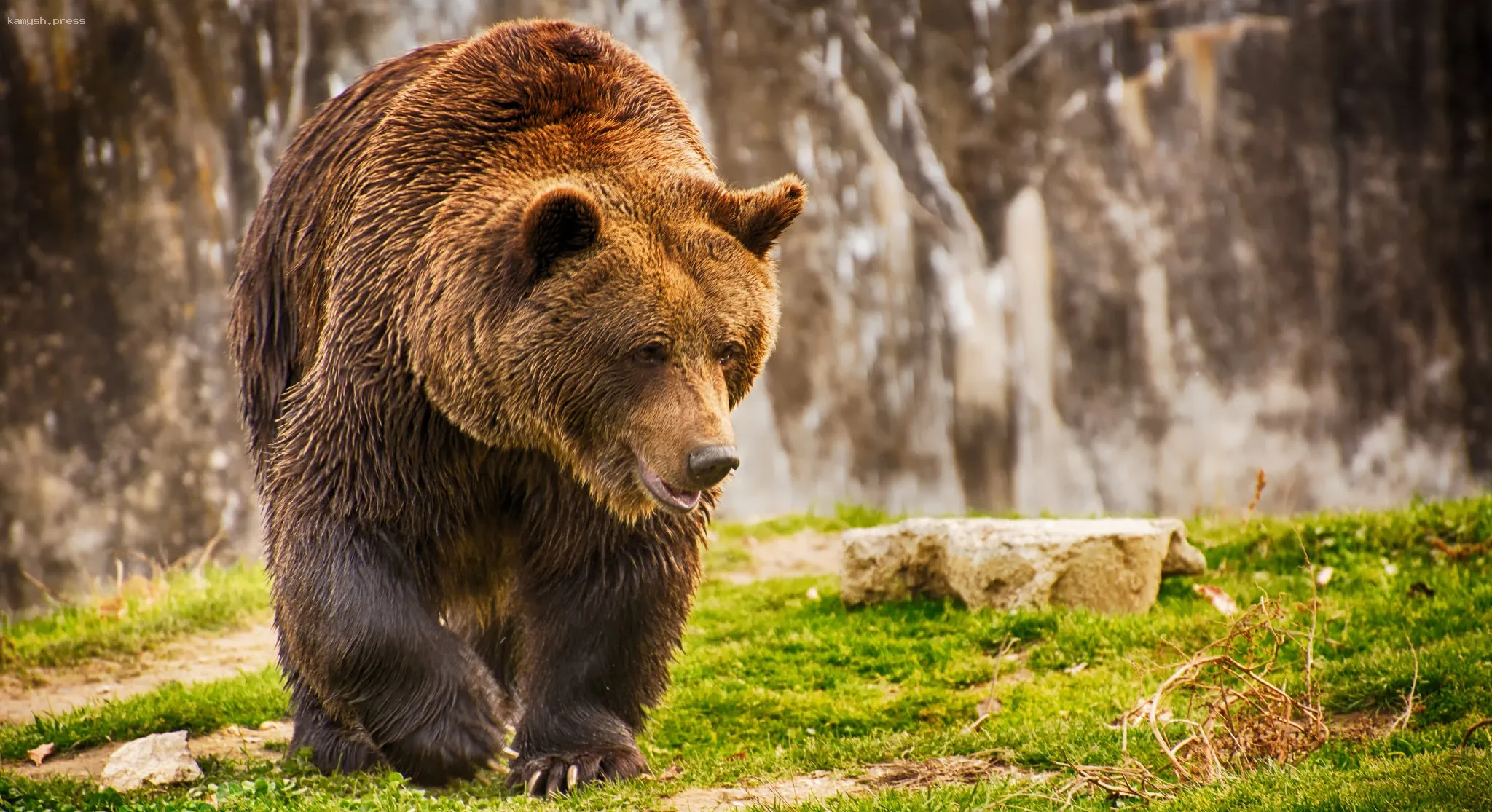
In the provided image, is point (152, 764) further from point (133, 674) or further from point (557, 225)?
point (557, 225)

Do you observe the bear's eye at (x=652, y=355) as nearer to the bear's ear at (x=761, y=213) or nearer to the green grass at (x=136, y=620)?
the bear's ear at (x=761, y=213)

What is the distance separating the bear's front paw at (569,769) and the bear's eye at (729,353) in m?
1.50

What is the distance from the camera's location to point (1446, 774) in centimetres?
401

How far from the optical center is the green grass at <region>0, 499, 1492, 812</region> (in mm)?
4584

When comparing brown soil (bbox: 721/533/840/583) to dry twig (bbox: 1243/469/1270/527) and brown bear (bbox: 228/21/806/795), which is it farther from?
brown bear (bbox: 228/21/806/795)

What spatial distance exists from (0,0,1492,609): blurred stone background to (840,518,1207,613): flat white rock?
3983 mm

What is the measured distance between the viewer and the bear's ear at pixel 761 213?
16.6 feet

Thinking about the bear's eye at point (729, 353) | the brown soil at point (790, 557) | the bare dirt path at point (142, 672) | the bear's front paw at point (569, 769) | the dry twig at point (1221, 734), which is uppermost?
the bear's eye at point (729, 353)

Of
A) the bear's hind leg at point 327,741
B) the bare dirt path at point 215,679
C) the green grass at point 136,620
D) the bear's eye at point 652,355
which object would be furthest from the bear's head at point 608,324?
the green grass at point 136,620

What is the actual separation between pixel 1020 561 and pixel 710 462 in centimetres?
322

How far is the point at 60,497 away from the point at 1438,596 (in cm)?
904

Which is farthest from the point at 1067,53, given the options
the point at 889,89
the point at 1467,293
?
the point at 1467,293

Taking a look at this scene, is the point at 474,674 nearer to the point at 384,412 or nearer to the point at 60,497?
the point at 384,412

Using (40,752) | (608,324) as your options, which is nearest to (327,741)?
(40,752)
